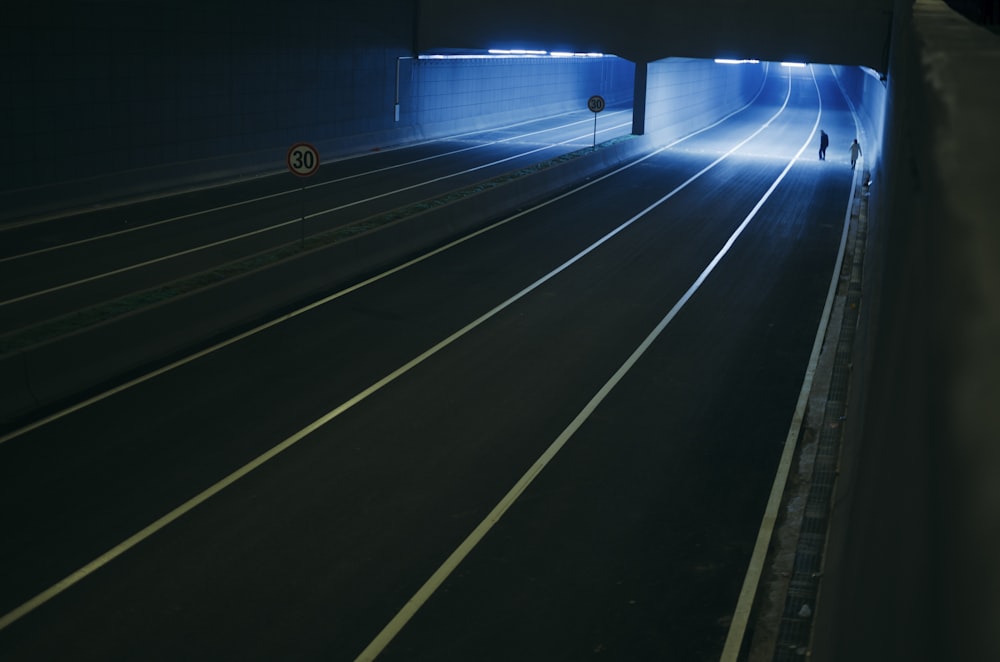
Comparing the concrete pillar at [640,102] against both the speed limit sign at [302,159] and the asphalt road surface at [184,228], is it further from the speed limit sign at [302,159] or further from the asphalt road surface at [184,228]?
the speed limit sign at [302,159]

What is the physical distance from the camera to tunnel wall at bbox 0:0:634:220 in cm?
2652

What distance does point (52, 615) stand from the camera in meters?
8.34

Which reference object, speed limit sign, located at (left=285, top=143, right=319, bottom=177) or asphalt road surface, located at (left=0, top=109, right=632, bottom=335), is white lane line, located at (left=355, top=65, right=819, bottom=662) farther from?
speed limit sign, located at (left=285, top=143, right=319, bottom=177)

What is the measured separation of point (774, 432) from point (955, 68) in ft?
30.4

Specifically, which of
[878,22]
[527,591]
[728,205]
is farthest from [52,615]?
[878,22]

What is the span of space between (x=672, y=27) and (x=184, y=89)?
21133 millimetres

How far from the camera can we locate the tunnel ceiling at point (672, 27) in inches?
1618

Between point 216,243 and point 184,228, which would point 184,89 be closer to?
point 184,228

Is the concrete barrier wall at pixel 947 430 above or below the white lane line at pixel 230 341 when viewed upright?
above

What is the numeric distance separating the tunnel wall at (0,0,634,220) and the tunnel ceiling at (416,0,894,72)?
287 centimetres

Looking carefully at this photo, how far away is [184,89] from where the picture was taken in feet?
107

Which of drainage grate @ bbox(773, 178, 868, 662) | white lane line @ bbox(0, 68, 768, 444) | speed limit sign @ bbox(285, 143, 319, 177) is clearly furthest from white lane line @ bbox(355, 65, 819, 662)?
speed limit sign @ bbox(285, 143, 319, 177)

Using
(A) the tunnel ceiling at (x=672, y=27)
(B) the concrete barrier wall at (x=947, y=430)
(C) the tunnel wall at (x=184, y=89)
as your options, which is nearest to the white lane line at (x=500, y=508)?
(B) the concrete barrier wall at (x=947, y=430)

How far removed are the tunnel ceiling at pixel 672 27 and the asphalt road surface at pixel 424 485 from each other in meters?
24.8
